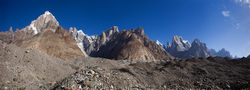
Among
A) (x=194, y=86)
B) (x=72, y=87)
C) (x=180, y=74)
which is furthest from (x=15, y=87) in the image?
(x=180, y=74)

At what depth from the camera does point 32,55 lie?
45.4 ft

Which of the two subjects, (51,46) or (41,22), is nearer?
(51,46)

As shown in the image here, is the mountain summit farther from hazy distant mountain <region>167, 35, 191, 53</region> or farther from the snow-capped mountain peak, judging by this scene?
the snow-capped mountain peak

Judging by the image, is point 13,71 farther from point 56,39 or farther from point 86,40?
point 86,40

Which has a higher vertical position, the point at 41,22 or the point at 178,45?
the point at 41,22

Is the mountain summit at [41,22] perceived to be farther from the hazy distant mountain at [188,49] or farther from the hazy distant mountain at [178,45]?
the hazy distant mountain at [178,45]

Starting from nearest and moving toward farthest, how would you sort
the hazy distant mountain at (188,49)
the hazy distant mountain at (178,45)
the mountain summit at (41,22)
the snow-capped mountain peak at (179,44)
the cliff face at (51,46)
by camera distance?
1. the cliff face at (51,46)
2. the mountain summit at (41,22)
3. the hazy distant mountain at (188,49)
4. the hazy distant mountain at (178,45)
5. the snow-capped mountain peak at (179,44)

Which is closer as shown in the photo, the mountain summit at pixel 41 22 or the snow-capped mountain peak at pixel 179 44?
the mountain summit at pixel 41 22

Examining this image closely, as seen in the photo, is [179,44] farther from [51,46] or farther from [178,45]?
[51,46]

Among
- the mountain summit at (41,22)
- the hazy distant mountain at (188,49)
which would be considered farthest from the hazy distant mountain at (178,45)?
the mountain summit at (41,22)

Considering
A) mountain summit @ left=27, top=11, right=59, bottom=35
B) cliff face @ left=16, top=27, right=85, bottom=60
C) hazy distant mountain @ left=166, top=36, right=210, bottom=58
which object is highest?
mountain summit @ left=27, top=11, right=59, bottom=35

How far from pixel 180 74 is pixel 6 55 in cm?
1985

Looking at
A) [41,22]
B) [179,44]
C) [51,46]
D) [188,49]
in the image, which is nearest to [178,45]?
[179,44]

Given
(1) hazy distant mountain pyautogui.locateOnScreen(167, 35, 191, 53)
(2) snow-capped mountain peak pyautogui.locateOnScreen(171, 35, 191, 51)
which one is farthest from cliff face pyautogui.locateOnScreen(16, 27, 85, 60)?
(2) snow-capped mountain peak pyautogui.locateOnScreen(171, 35, 191, 51)
